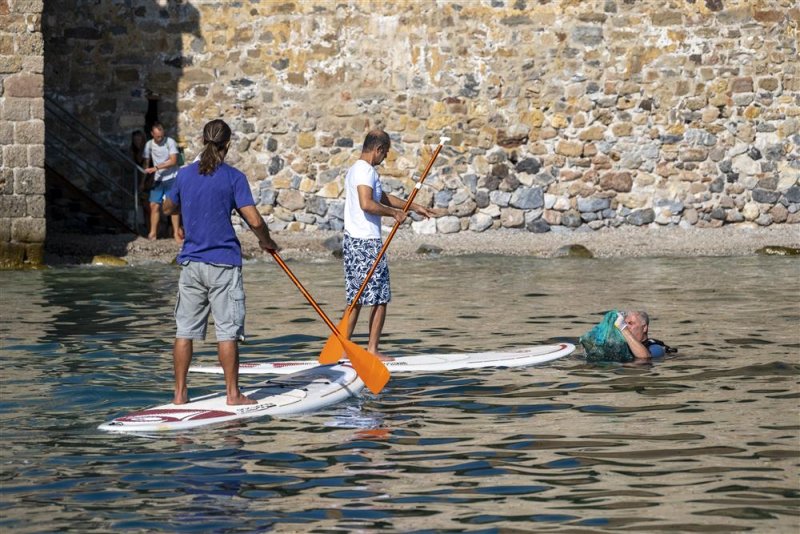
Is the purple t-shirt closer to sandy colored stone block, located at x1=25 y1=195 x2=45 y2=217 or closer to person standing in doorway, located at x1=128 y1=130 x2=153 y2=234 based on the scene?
sandy colored stone block, located at x1=25 y1=195 x2=45 y2=217

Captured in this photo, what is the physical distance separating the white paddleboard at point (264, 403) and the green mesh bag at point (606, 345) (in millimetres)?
1727

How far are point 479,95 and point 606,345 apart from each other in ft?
31.2

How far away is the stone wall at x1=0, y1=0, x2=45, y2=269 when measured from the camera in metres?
17.1

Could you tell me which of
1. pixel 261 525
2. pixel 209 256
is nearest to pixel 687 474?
pixel 261 525

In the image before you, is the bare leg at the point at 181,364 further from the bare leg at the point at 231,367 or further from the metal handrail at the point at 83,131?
the metal handrail at the point at 83,131

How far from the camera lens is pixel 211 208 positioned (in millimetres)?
8227

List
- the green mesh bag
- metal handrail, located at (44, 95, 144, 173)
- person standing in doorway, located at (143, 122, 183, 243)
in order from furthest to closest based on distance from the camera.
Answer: metal handrail, located at (44, 95, 144, 173), person standing in doorway, located at (143, 122, 183, 243), the green mesh bag

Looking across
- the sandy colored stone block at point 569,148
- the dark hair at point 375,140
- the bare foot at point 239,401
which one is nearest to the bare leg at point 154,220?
the sandy colored stone block at point 569,148

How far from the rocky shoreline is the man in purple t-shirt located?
9.50 meters

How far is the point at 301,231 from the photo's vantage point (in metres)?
19.7

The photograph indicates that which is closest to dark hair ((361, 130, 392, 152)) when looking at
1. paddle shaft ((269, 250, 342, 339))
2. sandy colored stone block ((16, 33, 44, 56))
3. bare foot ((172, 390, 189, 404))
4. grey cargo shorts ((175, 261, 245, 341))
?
paddle shaft ((269, 250, 342, 339))

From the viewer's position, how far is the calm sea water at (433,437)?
6402 millimetres

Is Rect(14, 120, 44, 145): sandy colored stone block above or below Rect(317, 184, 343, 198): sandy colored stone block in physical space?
above

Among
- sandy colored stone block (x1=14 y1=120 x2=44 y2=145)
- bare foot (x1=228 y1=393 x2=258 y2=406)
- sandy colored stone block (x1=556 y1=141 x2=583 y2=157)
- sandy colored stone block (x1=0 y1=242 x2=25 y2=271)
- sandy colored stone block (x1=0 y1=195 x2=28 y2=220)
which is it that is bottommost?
sandy colored stone block (x1=0 y1=242 x2=25 y2=271)
